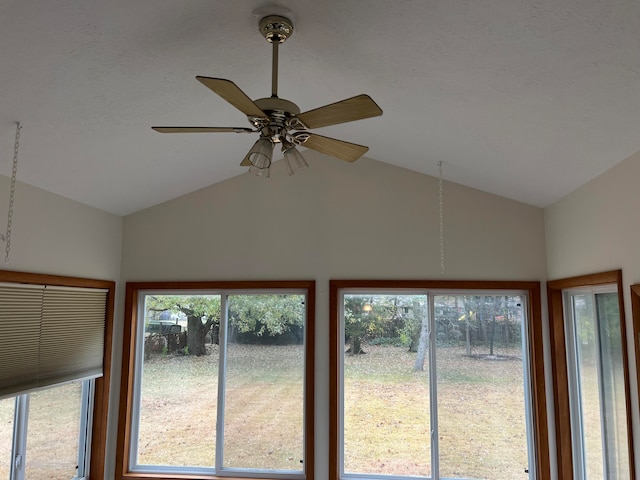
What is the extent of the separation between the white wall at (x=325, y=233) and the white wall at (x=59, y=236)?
224 millimetres

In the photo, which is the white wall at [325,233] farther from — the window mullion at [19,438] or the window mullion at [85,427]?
the window mullion at [19,438]

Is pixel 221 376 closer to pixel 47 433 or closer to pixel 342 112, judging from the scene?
pixel 47 433

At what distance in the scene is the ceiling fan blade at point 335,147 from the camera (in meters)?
2.24

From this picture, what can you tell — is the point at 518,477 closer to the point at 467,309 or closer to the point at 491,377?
the point at 491,377

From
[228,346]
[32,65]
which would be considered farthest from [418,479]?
[32,65]

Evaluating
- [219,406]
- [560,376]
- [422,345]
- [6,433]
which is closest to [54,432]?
[6,433]

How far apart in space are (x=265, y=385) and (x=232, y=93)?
2.88 m

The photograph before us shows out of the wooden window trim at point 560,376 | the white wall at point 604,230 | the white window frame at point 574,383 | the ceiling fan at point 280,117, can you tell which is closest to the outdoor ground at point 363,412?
the wooden window trim at point 560,376

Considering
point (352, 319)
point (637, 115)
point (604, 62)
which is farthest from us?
point (352, 319)

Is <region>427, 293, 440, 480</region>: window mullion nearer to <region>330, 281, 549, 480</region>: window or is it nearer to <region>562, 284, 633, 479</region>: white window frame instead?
<region>330, 281, 549, 480</region>: window

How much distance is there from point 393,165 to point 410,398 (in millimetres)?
1912

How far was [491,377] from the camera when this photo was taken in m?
3.91

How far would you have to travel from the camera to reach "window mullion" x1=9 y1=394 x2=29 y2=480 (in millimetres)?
3229

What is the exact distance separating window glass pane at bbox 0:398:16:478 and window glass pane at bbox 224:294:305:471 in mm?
1532
